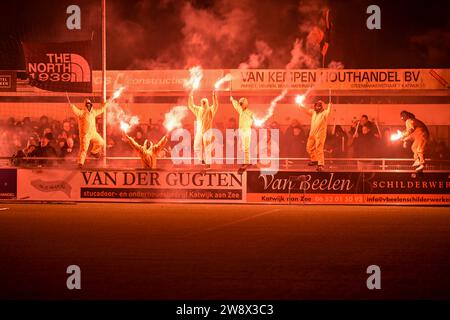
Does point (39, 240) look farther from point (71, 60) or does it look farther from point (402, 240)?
point (71, 60)

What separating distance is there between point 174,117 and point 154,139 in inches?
40.1

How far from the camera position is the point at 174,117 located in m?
25.8

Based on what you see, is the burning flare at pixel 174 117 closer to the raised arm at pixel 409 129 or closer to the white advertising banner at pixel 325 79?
the white advertising banner at pixel 325 79

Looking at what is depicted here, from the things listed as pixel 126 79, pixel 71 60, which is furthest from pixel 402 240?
pixel 126 79

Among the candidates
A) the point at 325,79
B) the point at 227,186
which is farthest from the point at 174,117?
the point at 325,79

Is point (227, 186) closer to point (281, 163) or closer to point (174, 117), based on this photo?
point (281, 163)

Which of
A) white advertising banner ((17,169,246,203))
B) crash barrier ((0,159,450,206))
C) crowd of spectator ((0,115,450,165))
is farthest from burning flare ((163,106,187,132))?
white advertising banner ((17,169,246,203))

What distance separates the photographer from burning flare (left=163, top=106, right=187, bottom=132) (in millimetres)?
24602

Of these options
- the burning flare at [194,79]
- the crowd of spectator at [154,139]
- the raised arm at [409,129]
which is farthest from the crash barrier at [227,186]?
the burning flare at [194,79]

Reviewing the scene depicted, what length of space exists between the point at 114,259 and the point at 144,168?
37.7 ft

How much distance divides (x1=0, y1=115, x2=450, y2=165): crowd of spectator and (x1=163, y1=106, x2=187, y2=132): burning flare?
0.41 m

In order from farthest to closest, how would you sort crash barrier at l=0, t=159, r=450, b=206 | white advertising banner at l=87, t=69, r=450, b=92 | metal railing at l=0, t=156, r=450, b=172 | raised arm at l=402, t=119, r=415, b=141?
white advertising banner at l=87, t=69, r=450, b=92, metal railing at l=0, t=156, r=450, b=172, crash barrier at l=0, t=159, r=450, b=206, raised arm at l=402, t=119, r=415, b=141

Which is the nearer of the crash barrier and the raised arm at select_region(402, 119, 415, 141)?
the raised arm at select_region(402, 119, 415, 141)

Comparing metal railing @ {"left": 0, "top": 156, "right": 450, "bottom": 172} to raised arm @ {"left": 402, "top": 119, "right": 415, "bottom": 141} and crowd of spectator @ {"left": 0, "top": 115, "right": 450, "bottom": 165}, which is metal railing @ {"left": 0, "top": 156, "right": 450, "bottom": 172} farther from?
raised arm @ {"left": 402, "top": 119, "right": 415, "bottom": 141}
